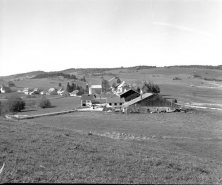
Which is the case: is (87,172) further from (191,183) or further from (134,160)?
(191,183)

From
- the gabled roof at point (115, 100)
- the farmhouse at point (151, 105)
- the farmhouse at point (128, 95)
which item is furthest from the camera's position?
the farmhouse at point (128, 95)

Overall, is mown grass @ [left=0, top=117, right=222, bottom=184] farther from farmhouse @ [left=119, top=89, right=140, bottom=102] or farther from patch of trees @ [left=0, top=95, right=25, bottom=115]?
farmhouse @ [left=119, top=89, right=140, bottom=102]

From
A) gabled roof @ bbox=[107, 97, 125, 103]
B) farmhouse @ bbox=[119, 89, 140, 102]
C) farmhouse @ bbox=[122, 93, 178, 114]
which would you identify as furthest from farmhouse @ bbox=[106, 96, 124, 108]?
farmhouse @ bbox=[122, 93, 178, 114]

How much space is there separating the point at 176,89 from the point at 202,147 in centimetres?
10016

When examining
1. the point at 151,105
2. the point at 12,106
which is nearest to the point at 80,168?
the point at 151,105

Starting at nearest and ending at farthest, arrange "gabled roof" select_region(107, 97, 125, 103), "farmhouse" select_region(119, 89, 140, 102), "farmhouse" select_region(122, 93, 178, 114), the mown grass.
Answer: the mown grass, "farmhouse" select_region(122, 93, 178, 114), "gabled roof" select_region(107, 97, 125, 103), "farmhouse" select_region(119, 89, 140, 102)

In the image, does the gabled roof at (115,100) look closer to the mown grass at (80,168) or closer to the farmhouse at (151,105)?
the farmhouse at (151,105)

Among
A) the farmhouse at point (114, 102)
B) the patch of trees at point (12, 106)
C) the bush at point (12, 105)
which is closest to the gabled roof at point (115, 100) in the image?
the farmhouse at point (114, 102)

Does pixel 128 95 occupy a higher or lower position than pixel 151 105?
higher

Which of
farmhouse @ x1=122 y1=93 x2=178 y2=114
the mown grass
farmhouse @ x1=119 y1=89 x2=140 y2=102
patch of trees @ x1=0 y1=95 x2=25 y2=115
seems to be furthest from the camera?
farmhouse @ x1=119 y1=89 x2=140 y2=102

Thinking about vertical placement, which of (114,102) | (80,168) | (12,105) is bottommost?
(12,105)

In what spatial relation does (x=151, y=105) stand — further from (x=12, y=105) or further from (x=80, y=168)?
(x=80, y=168)

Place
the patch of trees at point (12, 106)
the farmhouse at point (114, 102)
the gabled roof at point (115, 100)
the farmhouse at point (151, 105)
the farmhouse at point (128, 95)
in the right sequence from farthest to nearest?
the farmhouse at point (128, 95), the gabled roof at point (115, 100), the farmhouse at point (114, 102), the patch of trees at point (12, 106), the farmhouse at point (151, 105)

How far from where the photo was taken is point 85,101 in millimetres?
80438
